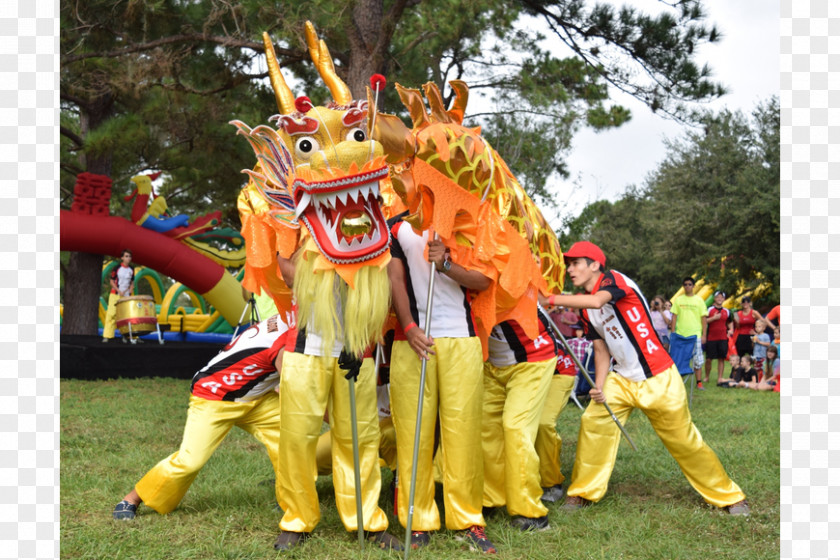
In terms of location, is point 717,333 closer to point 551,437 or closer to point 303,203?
point 551,437

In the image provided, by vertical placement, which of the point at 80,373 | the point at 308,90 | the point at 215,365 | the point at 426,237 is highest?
the point at 308,90

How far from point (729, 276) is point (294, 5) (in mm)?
16253

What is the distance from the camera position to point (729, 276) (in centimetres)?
2116

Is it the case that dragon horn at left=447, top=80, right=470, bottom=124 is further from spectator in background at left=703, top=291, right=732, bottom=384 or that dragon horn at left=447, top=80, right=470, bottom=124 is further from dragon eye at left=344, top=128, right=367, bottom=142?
spectator in background at left=703, top=291, right=732, bottom=384

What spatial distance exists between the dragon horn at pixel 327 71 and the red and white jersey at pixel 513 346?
1369 millimetres

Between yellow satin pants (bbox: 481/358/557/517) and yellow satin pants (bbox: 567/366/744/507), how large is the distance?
51 cm

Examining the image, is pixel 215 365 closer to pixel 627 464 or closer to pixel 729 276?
pixel 627 464

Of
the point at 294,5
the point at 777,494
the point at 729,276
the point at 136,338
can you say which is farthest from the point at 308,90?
the point at 729,276

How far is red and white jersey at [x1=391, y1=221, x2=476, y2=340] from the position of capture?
3672 millimetres

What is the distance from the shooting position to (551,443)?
14.9 feet

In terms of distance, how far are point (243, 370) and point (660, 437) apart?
2.20m

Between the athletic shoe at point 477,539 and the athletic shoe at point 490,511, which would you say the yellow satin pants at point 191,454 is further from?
the athletic shoe at point 490,511

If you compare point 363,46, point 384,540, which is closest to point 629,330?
point 384,540

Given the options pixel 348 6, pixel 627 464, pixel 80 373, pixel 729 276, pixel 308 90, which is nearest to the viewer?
pixel 627 464
